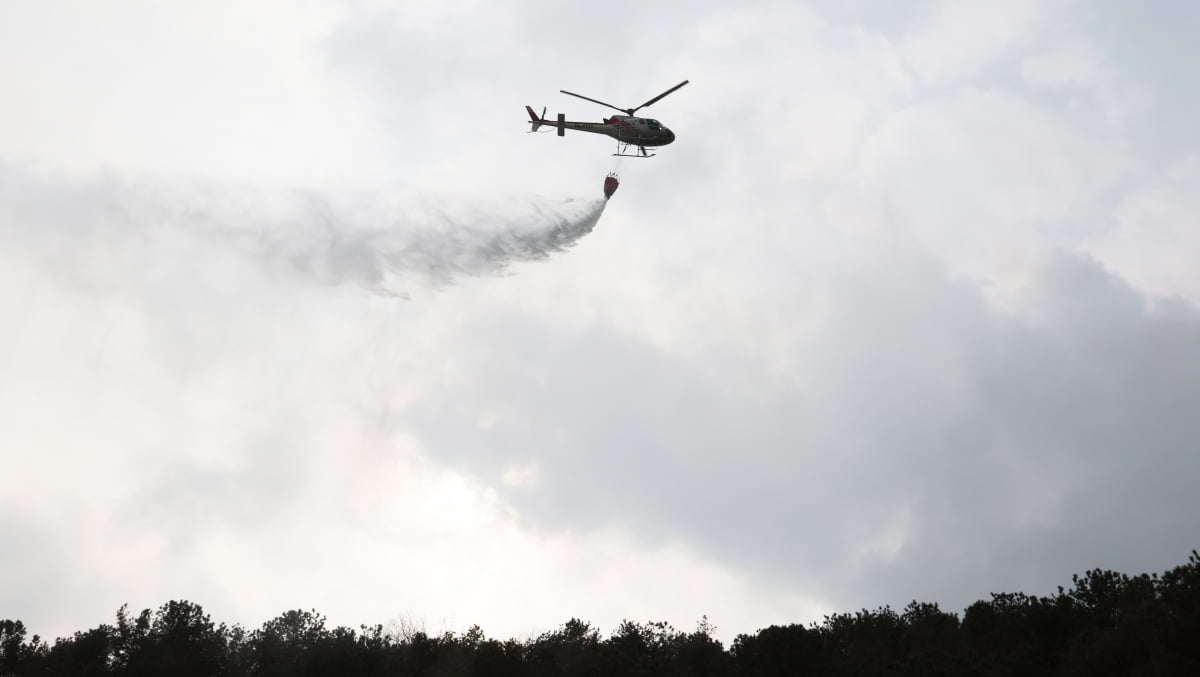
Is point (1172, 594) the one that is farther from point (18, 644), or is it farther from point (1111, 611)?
point (18, 644)

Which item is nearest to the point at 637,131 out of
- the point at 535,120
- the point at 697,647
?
the point at 535,120

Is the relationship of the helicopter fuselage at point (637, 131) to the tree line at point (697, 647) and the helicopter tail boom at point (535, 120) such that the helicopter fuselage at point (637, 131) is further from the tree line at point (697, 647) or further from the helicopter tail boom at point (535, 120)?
the tree line at point (697, 647)

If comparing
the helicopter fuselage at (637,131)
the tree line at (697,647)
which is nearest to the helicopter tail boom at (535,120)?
the helicopter fuselage at (637,131)

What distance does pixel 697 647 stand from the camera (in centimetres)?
8788

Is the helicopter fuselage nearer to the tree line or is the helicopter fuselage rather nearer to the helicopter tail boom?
the helicopter tail boom

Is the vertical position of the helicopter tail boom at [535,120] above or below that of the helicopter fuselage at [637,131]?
above

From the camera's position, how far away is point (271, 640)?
308ft

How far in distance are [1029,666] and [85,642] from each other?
259ft

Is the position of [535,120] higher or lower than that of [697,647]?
higher

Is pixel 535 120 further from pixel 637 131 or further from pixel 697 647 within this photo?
pixel 697 647

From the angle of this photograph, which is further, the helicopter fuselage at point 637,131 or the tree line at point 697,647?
the helicopter fuselage at point 637,131

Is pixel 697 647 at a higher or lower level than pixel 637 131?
lower

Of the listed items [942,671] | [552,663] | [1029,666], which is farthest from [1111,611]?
[552,663]

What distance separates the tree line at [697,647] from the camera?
59000 mm
